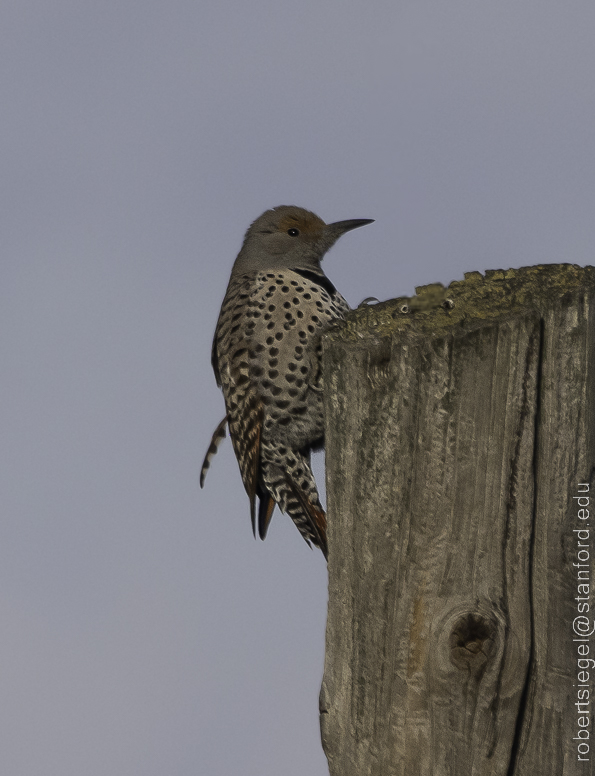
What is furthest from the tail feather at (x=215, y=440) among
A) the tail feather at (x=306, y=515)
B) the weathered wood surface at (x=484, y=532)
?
the weathered wood surface at (x=484, y=532)

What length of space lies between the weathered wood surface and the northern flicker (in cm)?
197

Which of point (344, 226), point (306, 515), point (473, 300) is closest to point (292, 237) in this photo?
point (344, 226)

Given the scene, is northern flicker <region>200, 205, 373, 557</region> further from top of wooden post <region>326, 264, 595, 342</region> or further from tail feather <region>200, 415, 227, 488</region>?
top of wooden post <region>326, 264, 595, 342</region>

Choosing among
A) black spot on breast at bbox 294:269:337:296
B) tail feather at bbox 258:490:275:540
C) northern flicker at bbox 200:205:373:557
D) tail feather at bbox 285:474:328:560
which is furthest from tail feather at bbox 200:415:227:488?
black spot on breast at bbox 294:269:337:296

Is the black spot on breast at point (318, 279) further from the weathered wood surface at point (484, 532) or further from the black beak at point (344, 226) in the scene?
the weathered wood surface at point (484, 532)

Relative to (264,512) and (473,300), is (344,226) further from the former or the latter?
(473,300)

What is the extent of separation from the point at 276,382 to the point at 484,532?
7.86 ft

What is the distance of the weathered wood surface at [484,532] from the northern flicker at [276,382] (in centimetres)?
197

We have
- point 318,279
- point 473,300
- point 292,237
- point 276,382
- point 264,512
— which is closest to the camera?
point 473,300

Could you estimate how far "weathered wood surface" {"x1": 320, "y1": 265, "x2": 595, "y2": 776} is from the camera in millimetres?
2387

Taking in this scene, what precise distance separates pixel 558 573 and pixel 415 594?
38 cm

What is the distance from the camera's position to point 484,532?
241 centimetres

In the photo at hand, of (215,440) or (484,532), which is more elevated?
(215,440)

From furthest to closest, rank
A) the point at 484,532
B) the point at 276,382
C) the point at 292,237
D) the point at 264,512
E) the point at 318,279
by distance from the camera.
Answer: the point at 292,237 → the point at 318,279 → the point at 264,512 → the point at 276,382 → the point at 484,532
